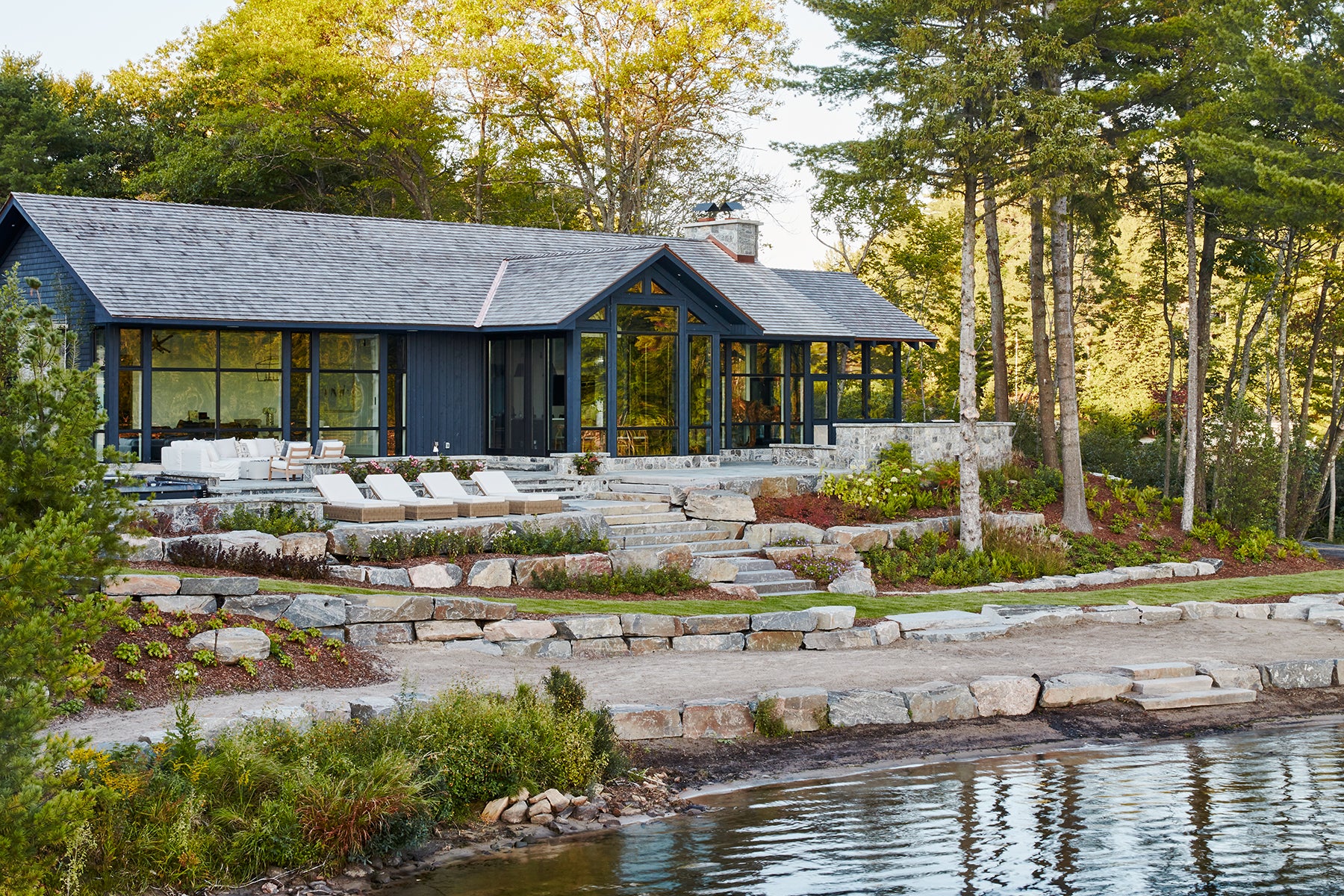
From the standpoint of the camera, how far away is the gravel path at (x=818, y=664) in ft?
35.7

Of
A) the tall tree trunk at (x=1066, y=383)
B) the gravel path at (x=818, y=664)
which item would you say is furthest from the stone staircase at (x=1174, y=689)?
the tall tree trunk at (x=1066, y=383)

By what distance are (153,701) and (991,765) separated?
7.06 m

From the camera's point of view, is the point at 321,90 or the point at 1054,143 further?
the point at 321,90

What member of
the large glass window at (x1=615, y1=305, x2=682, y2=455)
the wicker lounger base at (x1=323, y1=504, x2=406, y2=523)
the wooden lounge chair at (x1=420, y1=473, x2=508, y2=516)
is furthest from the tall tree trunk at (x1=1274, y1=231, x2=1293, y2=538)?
the wicker lounger base at (x1=323, y1=504, x2=406, y2=523)

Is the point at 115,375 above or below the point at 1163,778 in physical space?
above

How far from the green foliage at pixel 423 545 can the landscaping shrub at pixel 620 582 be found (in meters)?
1.09

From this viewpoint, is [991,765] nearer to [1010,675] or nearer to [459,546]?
[1010,675]

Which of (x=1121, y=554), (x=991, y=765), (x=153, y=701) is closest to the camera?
(x=153, y=701)

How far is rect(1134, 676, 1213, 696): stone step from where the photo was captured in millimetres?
13055

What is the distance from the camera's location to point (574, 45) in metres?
38.3

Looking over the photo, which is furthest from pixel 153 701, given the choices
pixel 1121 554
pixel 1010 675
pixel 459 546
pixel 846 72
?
pixel 846 72

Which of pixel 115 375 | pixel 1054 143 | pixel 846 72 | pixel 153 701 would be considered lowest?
pixel 153 701

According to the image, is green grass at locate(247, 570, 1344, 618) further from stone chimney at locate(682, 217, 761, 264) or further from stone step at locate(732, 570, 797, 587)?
stone chimney at locate(682, 217, 761, 264)

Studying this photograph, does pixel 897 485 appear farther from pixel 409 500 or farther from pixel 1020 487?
pixel 409 500
